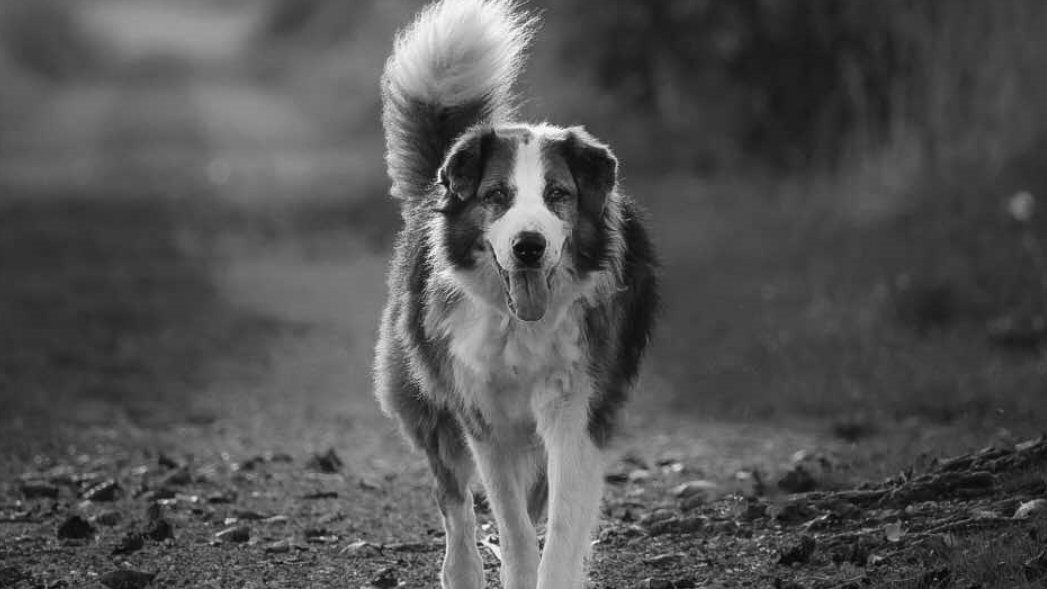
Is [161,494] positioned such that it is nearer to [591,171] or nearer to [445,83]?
[445,83]

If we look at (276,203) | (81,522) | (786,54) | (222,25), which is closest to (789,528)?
(81,522)

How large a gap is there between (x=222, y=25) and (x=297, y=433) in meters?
34.8

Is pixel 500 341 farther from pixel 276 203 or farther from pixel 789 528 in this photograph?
pixel 276 203

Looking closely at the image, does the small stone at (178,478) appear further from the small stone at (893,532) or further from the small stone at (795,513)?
the small stone at (893,532)

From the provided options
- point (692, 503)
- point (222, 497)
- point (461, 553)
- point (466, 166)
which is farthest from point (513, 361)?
point (222, 497)

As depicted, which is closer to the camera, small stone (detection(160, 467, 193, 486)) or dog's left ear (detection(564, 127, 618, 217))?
dog's left ear (detection(564, 127, 618, 217))

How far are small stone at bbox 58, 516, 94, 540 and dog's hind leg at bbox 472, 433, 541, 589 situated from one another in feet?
5.81

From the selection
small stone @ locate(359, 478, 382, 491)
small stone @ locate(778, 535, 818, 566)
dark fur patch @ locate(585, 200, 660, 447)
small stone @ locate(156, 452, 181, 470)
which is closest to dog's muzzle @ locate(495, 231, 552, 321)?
dark fur patch @ locate(585, 200, 660, 447)

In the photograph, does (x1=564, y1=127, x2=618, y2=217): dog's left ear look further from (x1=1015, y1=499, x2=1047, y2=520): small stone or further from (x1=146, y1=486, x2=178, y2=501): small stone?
(x1=146, y1=486, x2=178, y2=501): small stone

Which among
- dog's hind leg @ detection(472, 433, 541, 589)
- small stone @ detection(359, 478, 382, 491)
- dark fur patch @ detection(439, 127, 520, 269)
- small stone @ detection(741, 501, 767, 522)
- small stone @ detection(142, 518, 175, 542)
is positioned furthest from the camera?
small stone @ detection(359, 478, 382, 491)

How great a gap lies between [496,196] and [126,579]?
1.88 metres

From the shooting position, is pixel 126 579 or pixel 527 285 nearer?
pixel 527 285

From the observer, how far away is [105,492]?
649 cm

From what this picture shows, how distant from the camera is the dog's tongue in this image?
4.70 m
